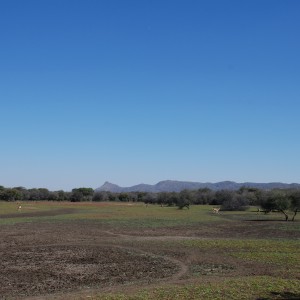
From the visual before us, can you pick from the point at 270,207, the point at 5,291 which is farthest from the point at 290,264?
the point at 270,207

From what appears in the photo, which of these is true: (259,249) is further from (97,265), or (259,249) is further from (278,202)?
(278,202)

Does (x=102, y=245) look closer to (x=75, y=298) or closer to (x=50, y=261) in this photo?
(x=50, y=261)

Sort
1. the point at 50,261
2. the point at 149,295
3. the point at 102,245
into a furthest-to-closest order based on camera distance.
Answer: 1. the point at 102,245
2. the point at 50,261
3. the point at 149,295

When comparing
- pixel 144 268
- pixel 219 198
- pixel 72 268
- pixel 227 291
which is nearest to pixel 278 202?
pixel 144 268

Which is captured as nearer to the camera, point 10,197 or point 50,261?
point 50,261

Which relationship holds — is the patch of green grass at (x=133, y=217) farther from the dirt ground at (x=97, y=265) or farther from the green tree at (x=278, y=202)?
the dirt ground at (x=97, y=265)

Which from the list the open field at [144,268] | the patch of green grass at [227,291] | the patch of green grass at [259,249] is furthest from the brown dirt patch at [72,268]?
the patch of green grass at [259,249]

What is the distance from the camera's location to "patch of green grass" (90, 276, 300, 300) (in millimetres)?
16125

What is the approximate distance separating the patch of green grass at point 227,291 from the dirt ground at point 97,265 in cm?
187

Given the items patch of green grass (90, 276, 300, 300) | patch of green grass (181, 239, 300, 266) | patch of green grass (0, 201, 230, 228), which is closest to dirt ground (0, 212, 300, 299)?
patch of green grass (181, 239, 300, 266)

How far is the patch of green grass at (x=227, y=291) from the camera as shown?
16.1 metres

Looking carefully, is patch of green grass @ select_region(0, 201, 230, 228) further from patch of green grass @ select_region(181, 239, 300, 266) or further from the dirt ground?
patch of green grass @ select_region(181, 239, 300, 266)

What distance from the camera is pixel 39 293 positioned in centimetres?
1831

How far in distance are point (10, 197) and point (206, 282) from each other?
159 metres
